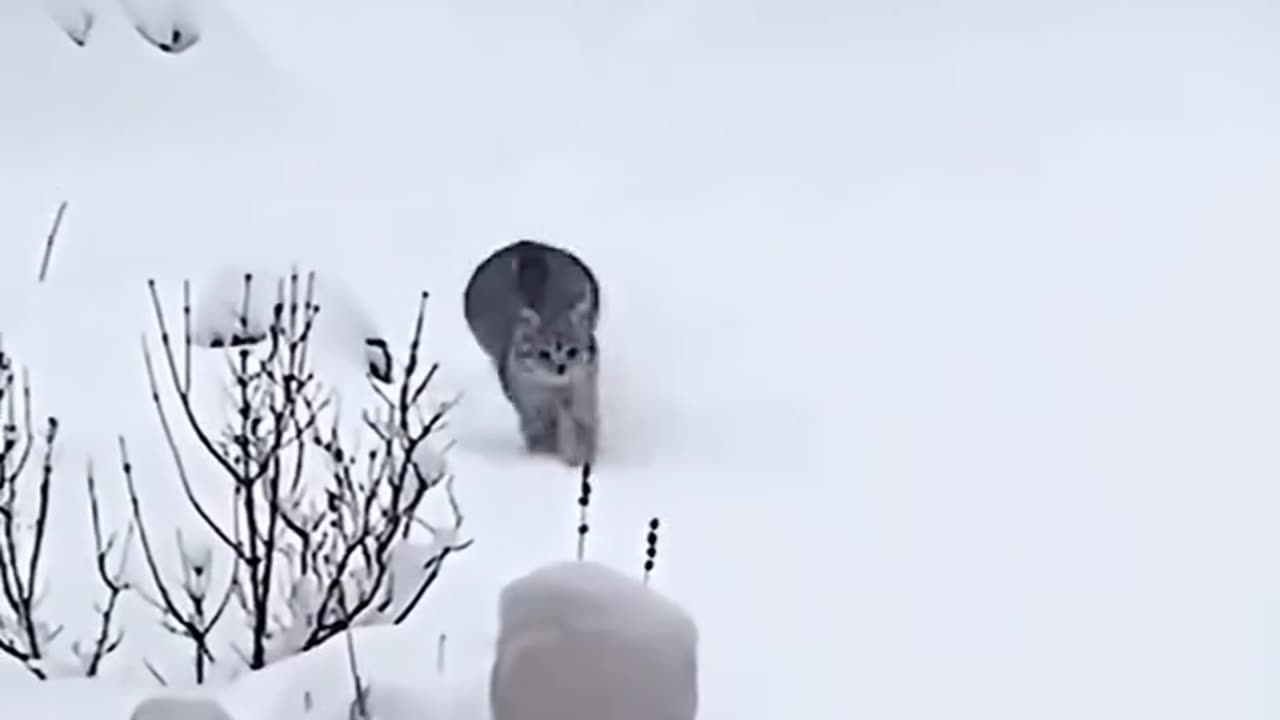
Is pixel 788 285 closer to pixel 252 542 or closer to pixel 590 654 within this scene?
pixel 252 542

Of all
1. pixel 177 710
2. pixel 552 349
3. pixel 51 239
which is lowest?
pixel 177 710

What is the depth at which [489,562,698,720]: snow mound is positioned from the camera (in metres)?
2.83

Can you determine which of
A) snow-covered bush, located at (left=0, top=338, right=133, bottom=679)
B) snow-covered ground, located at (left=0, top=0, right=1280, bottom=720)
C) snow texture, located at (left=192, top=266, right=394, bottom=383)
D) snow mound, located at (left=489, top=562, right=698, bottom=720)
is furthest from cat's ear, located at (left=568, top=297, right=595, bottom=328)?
snow mound, located at (left=489, top=562, right=698, bottom=720)

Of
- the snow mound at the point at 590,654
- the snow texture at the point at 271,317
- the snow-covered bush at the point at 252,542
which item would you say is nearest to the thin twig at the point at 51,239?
the snow texture at the point at 271,317

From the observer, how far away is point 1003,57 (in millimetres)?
8898

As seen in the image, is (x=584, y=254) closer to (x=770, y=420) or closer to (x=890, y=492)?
(x=770, y=420)

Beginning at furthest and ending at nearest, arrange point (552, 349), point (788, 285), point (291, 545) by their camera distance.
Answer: point (788, 285), point (552, 349), point (291, 545)

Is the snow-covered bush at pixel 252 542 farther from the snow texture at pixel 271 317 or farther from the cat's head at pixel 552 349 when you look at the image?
the snow texture at pixel 271 317

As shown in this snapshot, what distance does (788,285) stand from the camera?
6324mm

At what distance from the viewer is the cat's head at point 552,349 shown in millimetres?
5105

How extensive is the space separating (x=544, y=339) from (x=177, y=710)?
8.07 ft

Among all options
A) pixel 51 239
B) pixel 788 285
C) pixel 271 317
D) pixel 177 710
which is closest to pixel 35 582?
pixel 177 710

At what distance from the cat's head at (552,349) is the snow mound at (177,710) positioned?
227 centimetres

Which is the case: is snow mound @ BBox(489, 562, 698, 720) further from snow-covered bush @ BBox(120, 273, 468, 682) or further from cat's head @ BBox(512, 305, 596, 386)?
cat's head @ BBox(512, 305, 596, 386)
